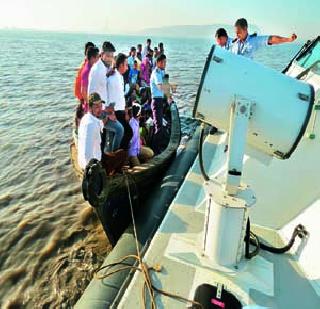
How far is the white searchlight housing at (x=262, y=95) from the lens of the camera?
278 centimetres

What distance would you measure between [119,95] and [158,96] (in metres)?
2.25

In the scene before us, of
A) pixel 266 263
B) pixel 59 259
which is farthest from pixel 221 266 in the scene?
pixel 59 259

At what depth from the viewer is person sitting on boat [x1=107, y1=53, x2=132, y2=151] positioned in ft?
18.3

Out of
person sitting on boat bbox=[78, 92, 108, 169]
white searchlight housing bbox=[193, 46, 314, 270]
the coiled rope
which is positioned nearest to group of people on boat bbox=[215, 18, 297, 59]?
person sitting on boat bbox=[78, 92, 108, 169]

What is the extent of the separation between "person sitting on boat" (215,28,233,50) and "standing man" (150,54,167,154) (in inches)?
83.6

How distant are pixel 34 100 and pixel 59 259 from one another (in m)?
11.4

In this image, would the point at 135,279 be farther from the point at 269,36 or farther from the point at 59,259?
the point at 269,36

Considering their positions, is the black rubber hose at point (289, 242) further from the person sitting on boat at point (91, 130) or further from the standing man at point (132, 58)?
the standing man at point (132, 58)

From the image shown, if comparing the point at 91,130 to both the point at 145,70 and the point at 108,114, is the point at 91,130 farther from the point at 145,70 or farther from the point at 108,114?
the point at 145,70

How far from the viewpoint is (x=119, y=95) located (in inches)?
223

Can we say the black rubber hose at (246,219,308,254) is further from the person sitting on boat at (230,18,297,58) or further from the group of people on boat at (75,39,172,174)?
the person sitting on boat at (230,18,297,58)

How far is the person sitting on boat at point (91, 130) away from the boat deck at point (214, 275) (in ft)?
4.74

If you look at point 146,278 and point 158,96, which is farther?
point 158,96

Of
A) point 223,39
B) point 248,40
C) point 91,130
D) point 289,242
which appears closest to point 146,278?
point 289,242
